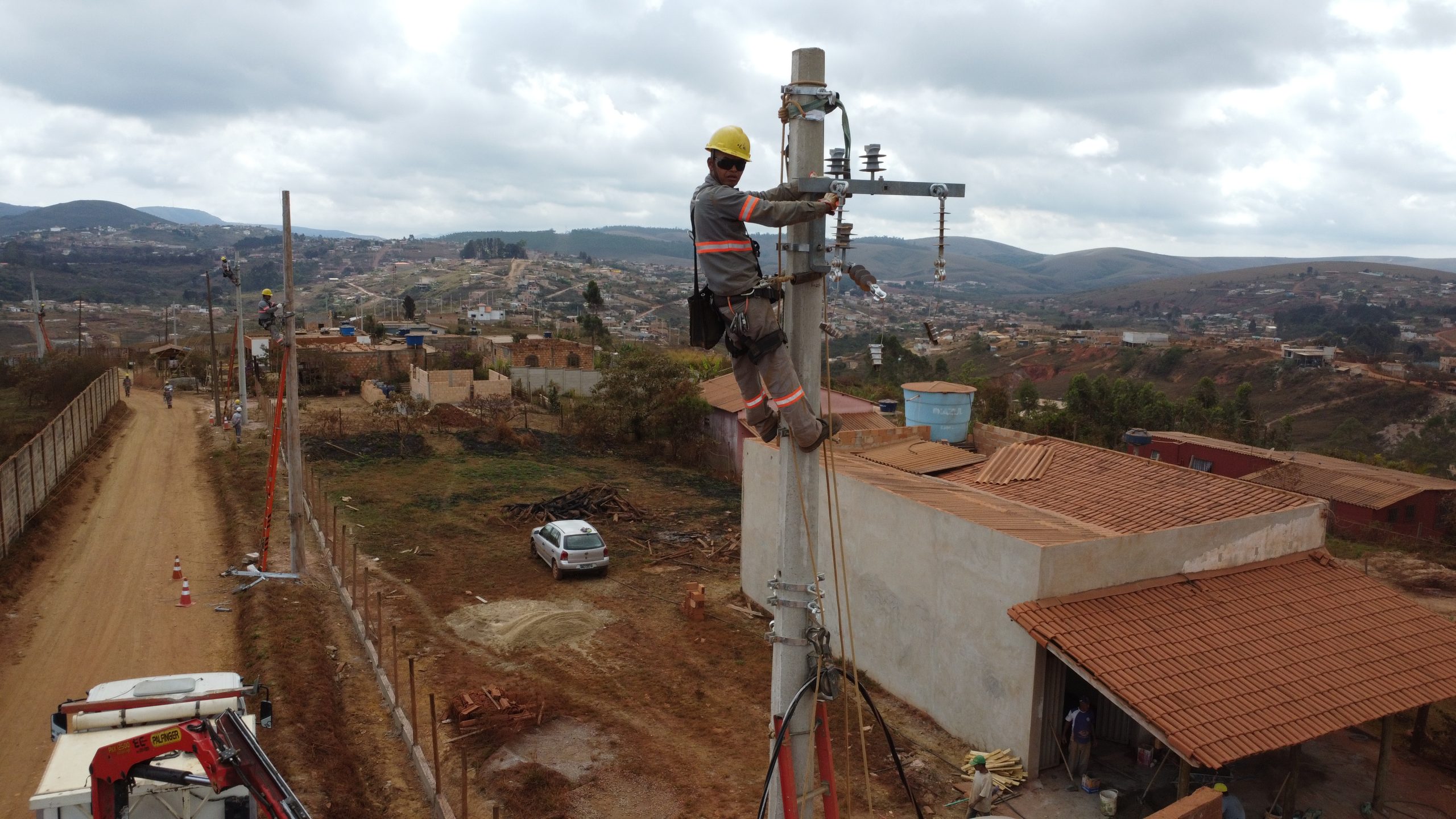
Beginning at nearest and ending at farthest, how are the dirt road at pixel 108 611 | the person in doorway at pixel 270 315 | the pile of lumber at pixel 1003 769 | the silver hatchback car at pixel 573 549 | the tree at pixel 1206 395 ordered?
the pile of lumber at pixel 1003 769
the dirt road at pixel 108 611
the person in doorway at pixel 270 315
the silver hatchback car at pixel 573 549
the tree at pixel 1206 395

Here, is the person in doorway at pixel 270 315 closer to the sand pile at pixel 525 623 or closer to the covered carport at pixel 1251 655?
the sand pile at pixel 525 623

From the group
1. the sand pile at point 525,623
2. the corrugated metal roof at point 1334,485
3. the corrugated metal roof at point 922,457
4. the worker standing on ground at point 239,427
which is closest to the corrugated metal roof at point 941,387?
the corrugated metal roof at point 922,457

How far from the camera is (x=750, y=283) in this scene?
16.5 feet

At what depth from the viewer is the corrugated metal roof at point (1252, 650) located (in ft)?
33.5

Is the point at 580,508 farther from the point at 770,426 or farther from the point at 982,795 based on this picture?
the point at 770,426

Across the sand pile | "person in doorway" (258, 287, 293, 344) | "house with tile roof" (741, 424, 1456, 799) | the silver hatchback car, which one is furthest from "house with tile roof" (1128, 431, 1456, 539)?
"person in doorway" (258, 287, 293, 344)

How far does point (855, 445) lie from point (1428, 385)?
59479 mm

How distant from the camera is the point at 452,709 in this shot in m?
14.0

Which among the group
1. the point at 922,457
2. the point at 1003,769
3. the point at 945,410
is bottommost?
the point at 1003,769

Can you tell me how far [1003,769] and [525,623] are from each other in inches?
386

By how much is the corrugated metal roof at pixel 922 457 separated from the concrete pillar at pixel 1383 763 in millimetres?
8418

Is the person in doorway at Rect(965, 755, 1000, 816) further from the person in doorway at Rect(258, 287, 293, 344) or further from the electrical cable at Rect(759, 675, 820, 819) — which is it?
the person in doorway at Rect(258, 287, 293, 344)

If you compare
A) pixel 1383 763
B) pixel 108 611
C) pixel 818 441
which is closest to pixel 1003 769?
pixel 1383 763

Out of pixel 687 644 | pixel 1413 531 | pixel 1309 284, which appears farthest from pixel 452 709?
pixel 1309 284
